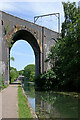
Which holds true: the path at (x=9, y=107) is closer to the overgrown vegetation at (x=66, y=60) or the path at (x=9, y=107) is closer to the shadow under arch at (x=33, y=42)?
the overgrown vegetation at (x=66, y=60)

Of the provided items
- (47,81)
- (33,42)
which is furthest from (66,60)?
(33,42)

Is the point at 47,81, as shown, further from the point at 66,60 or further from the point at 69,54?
the point at 69,54

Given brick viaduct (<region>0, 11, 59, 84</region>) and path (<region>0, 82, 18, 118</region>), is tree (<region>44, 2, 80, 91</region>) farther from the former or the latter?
path (<region>0, 82, 18, 118</region>)

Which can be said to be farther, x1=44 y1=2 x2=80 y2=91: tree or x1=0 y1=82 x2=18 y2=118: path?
x1=44 y1=2 x2=80 y2=91: tree

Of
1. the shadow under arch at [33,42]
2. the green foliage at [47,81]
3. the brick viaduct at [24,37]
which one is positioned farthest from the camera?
the shadow under arch at [33,42]

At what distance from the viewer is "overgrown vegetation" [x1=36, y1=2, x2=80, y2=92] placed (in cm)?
1832

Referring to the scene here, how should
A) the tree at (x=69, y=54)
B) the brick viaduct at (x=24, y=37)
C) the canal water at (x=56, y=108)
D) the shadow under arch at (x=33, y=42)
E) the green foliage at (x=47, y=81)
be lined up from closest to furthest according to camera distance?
the canal water at (x=56, y=108), the tree at (x=69, y=54), the brick viaduct at (x=24, y=37), the green foliage at (x=47, y=81), the shadow under arch at (x=33, y=42)

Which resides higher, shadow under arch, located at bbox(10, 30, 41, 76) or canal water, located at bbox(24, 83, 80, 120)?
shadow under arch, located at bbox(10, 30, 41, 76)

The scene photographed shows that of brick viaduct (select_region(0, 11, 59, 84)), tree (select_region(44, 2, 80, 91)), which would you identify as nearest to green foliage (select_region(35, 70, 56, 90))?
tree (select_region(44, 2, 80, 91))

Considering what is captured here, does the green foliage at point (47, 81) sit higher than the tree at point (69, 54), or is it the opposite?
the tree at point (69, 54)

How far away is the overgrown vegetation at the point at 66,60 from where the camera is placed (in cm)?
1832

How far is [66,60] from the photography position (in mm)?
20562

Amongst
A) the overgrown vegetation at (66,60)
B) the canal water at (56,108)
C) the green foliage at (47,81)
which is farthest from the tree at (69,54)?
the canal water at (56,108)

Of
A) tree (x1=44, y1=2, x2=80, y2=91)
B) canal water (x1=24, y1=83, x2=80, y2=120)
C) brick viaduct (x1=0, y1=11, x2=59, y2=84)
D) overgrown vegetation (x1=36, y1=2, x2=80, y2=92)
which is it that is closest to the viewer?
canal water (x1=24, y1=83, x2=80, y2=120)
